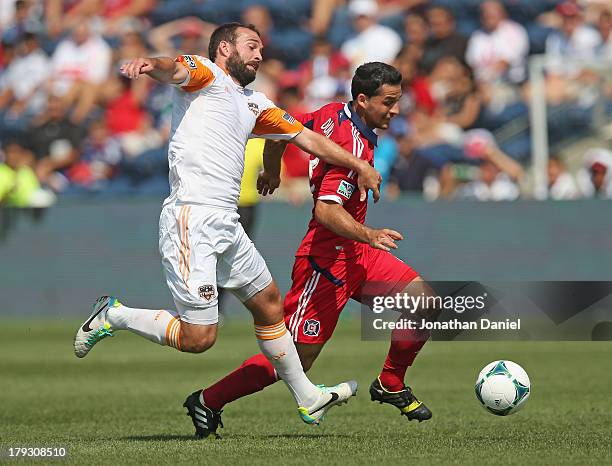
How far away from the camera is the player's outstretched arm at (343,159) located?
719 cm

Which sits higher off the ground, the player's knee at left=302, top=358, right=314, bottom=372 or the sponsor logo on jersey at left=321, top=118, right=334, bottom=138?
the sponsor logo on jersey at left=321, top=118, right=334, bottom=138

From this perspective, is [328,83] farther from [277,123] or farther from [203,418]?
[203,418]

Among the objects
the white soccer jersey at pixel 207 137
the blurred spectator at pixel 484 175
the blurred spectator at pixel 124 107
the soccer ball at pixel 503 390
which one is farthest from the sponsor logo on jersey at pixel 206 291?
the blurred spectator at pixel 124 107

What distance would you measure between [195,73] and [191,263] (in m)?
1.09

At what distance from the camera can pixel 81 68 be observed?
67.8 feet

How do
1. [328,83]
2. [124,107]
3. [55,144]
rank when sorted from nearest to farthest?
[328,83] → [55,144] → [124,107]

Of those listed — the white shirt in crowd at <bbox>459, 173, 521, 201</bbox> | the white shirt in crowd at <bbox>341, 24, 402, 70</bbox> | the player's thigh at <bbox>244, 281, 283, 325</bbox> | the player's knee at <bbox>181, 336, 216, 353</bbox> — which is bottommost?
the player's knee at <bbox>181, 336, 216, 353</bbox>

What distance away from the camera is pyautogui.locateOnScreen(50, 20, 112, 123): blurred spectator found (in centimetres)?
2034

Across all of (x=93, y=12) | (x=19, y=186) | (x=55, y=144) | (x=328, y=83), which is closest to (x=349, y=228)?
(x=328, y=83)

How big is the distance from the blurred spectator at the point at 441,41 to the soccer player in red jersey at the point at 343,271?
10.8 metres

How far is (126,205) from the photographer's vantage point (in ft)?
57.4

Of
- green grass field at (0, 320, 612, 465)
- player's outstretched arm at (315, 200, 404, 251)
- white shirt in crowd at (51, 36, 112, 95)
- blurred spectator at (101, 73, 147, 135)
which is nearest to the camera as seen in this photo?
green grass field at (0, 320, 612, 465)

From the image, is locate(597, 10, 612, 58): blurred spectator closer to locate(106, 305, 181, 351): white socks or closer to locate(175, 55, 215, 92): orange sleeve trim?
locate(175, 55, 215, 92): orange sleeve trim

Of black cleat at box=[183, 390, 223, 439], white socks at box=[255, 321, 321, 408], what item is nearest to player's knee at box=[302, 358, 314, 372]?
white socks at box=[255, 321, 321, 408]
